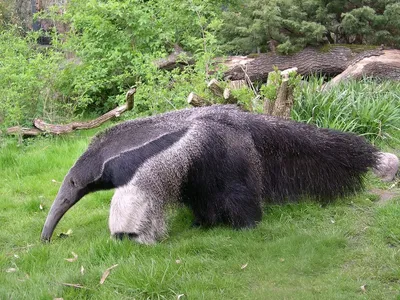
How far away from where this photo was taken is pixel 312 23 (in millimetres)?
10078

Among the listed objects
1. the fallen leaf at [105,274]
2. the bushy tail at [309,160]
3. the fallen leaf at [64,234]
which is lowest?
the fallen leaf at [64,234]

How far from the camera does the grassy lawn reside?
377 centimetres

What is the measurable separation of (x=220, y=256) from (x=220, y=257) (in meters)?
0.02

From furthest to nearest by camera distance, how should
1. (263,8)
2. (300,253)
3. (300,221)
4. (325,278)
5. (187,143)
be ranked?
1. (263,8)
2. (300,221)
3. (187,143)
4. (300,253)
5. (325,278)

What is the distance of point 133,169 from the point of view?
4.48m

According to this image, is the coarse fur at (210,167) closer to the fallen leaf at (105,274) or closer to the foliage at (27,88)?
the fallen leaf at (105,274)

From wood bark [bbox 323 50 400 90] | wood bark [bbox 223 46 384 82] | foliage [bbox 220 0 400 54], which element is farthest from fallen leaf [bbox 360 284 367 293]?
foliage [bbox 220 0 400 54]

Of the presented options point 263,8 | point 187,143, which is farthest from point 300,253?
point 263,8

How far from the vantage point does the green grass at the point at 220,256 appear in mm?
3770

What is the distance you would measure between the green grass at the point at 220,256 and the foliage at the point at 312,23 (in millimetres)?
4915

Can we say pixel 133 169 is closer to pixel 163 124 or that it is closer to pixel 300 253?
pixel 163 124

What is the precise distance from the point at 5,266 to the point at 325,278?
2.51 meters

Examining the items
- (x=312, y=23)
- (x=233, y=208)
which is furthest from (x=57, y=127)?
(x=312, y=23)

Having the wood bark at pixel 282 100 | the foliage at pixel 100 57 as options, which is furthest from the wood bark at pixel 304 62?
the wood bark at pixel 282 100
